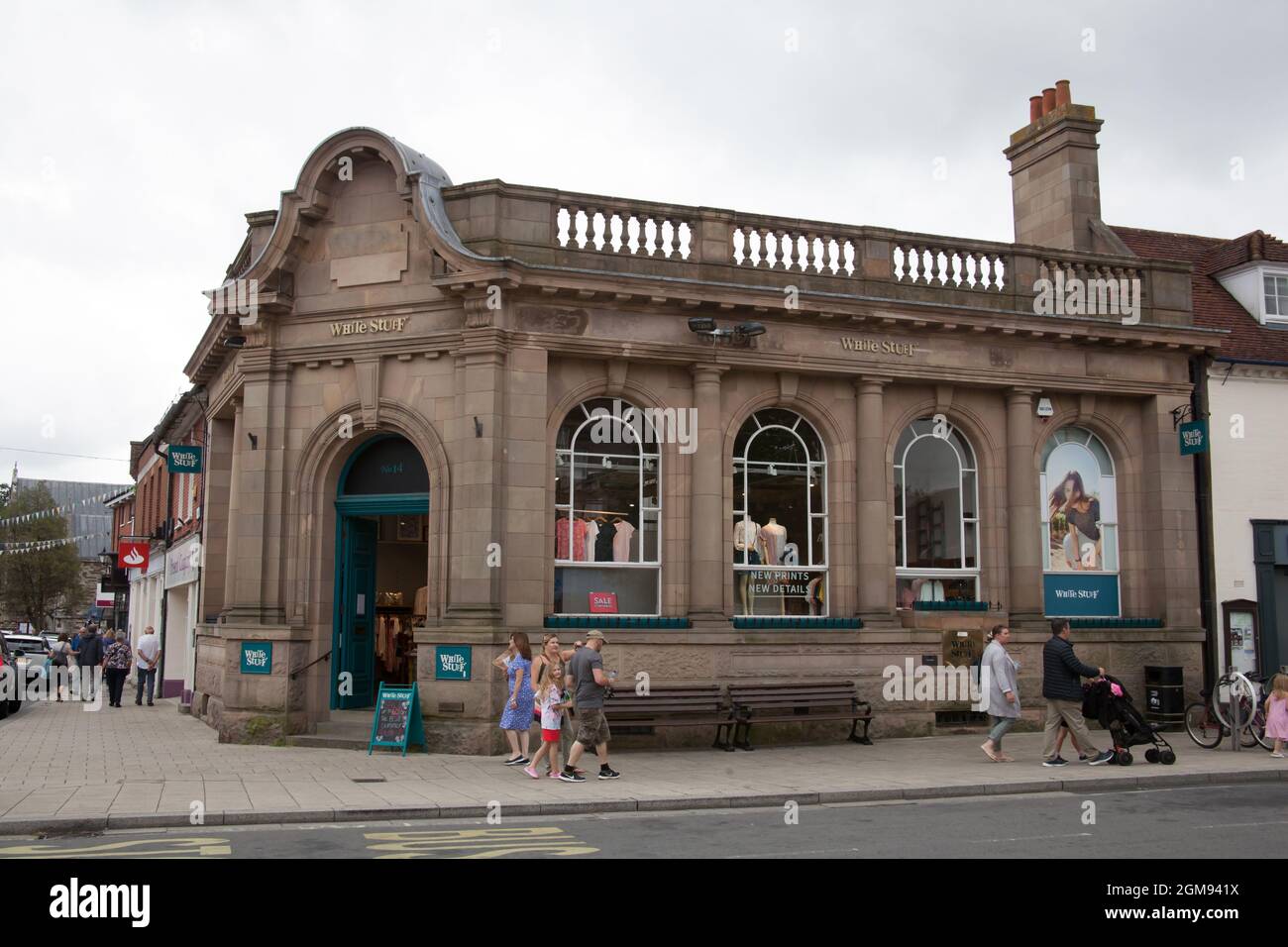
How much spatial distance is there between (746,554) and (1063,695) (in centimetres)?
536

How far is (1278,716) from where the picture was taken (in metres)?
16.8

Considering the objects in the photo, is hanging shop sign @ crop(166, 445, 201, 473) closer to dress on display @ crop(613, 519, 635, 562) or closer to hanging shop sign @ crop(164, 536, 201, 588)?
hanging shop sign @ crop(164, 536, 201, 588)

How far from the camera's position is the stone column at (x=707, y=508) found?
59.7ft

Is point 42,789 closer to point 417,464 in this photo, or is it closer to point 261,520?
point 261,520

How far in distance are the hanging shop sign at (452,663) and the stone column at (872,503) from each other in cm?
627

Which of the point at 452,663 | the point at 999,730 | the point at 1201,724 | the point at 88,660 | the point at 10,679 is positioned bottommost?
the point at 1201,724

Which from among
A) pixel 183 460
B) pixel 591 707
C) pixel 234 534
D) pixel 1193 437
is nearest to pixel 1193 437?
pixel 1193 437

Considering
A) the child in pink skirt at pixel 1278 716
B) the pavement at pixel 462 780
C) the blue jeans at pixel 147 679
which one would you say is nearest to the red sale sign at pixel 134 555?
the blue jeans at pixel 147 679

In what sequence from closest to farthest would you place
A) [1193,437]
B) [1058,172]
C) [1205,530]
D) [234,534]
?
[234,534], [1193,437], [1205,530], [1058,172]

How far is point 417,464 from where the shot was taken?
18484 millimetres

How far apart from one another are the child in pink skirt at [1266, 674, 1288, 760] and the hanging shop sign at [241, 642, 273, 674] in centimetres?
1411

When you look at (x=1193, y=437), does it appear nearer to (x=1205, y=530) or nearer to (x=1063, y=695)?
(x=1205, y=530)

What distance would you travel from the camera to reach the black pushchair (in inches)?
614

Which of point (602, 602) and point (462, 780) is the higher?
point (602, 602)
